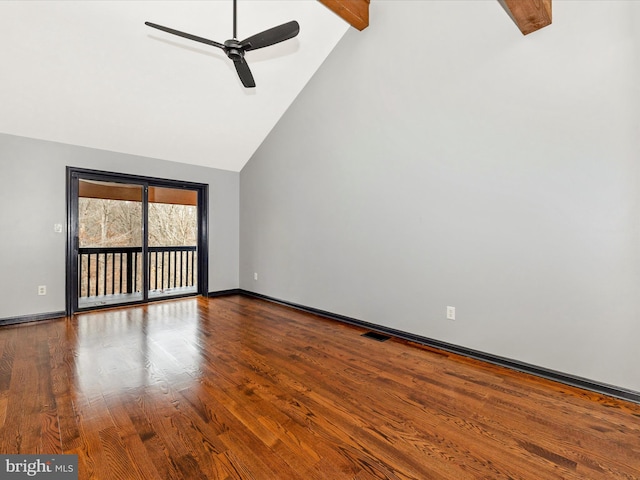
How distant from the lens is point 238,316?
4.20m

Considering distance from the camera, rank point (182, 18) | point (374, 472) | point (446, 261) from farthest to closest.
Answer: point (182, 18), point (446, 261), point (374, 472)

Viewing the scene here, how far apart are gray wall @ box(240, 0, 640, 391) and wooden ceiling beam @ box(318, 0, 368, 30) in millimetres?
104

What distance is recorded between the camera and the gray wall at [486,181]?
7.01 ft

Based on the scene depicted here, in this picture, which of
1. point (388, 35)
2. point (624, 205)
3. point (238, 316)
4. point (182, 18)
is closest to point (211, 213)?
point (238, 316)

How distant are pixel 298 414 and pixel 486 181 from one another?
95.3 inches

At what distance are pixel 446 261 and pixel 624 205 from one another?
4.28ft

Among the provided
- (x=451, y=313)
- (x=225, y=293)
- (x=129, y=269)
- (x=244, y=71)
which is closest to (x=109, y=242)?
(x=129, y=269)

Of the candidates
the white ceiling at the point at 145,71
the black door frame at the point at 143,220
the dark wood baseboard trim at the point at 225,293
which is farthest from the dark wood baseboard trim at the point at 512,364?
the white ceiling at the point at 145,71

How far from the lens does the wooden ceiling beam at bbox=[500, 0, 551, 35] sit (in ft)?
6.97

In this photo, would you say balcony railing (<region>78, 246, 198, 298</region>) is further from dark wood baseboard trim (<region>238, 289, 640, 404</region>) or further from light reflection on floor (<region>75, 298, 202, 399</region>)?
dark wood baseboard trim (<region>238, 289, 640, 404</region>)

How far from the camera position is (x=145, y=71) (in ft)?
12.0

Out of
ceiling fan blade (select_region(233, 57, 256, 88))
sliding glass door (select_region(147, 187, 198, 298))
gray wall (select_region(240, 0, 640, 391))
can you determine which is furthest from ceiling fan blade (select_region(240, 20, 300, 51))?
sliding glass door (select_region(147, 187, 198, 298))

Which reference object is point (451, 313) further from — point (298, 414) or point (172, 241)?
point (172, 241)

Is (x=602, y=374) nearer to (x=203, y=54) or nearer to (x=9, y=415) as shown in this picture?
(x=9, y=415)
